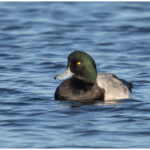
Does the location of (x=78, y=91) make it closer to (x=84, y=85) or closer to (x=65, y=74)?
Answer: (x=84, y=85)

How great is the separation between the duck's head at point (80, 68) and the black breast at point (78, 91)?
135 mm

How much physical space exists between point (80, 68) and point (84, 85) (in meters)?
0.41

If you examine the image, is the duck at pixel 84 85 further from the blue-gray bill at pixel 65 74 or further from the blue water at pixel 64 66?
the blue water at pixel 64 66

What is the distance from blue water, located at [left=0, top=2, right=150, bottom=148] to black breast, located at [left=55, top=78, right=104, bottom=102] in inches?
8.4

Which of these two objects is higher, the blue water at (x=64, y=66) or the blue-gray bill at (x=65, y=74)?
the blue-gray bill at (x=65, y=74)

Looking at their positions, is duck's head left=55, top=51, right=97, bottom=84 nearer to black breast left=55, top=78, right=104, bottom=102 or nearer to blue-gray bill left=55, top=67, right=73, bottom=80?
blue-gray bill left=55, top=67, right=73, bottom=80

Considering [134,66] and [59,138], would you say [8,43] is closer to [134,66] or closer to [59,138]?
[134,66]

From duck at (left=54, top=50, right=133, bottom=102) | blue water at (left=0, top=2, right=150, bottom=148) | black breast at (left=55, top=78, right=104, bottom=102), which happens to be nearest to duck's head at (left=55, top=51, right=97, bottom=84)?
duck at (left=54, top=50, right=133, bottom=102)

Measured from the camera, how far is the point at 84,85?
13461mm

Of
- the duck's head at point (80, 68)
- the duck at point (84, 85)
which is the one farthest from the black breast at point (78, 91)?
the duck's head at point (80, 68)

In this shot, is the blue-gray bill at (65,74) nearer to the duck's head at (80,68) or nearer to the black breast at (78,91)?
the duck's head at (80,68)

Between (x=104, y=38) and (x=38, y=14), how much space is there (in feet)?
18.2

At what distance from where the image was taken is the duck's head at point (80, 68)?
13188mm

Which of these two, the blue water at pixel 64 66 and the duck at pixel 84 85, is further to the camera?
the duck at pixel 84 85
